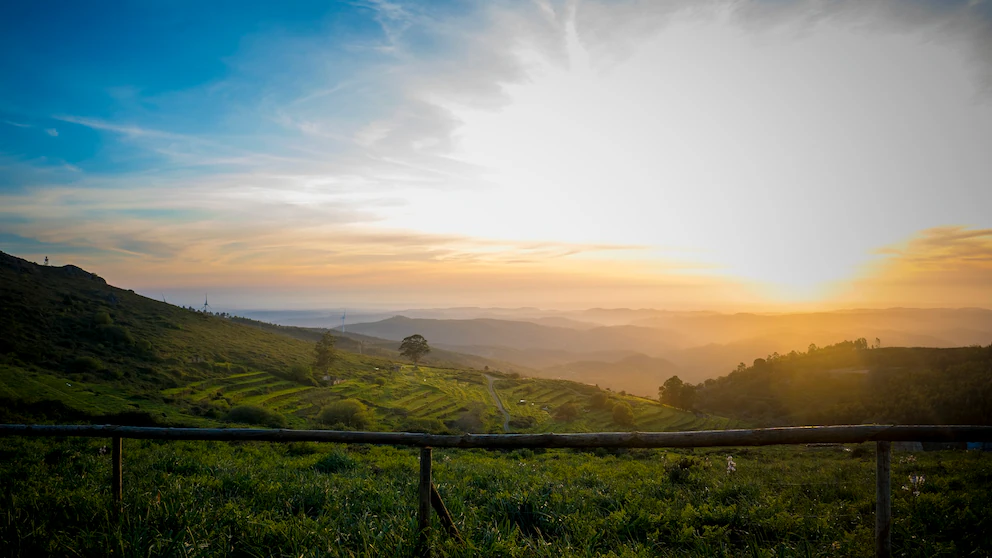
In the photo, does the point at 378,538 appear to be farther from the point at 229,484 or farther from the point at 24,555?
the point at 229,484

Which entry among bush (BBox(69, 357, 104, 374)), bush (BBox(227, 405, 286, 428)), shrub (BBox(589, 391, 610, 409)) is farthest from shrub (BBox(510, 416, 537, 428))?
bush (BBox(69, 357, 104, 374))

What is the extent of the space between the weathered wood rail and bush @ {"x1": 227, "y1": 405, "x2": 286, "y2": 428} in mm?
49875

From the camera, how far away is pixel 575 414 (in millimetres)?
87438

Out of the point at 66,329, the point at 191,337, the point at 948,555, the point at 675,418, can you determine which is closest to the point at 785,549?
the point at 948,555

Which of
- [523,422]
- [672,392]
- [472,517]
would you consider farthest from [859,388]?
[472,517]

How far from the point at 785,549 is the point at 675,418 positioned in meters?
93.9

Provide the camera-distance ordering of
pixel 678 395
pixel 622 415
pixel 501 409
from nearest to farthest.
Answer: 1. pixel 622 415
2. pixel 501 409
3. pixel 678 395

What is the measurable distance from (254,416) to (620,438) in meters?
55.9

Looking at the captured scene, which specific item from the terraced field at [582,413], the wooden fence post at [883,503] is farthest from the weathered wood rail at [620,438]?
the terraced field at [582,413]

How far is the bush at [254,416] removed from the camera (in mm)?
49312

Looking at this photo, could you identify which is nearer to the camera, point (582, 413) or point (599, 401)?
point (582, 413)

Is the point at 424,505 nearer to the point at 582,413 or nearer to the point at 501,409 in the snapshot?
the point at 501,409

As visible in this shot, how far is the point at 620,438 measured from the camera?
4164 mm

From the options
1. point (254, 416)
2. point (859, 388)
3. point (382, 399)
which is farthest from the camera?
point (859, 388)
